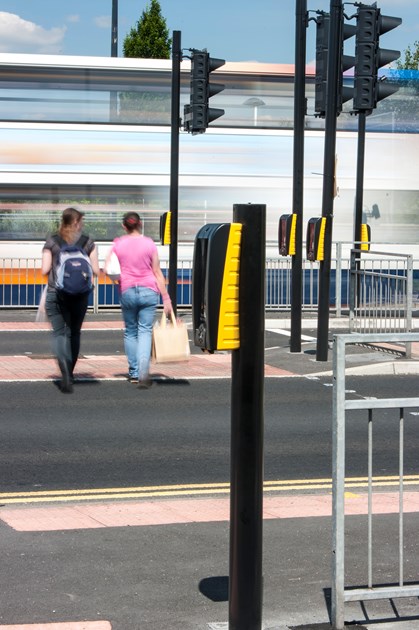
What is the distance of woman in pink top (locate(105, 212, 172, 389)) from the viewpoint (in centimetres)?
1224

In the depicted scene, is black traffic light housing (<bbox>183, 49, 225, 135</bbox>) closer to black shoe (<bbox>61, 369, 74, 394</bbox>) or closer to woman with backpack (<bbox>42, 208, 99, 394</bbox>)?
woman with backpack (<bbox>42, 208, 99, 394</bbox>)

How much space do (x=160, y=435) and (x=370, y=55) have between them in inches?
238

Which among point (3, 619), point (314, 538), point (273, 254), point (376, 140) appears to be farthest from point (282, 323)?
point (3, 619)

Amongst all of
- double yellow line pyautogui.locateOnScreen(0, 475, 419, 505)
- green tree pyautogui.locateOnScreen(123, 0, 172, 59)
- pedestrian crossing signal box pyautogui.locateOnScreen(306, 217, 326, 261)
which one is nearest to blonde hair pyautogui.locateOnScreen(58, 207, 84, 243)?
pedestrian crossing signal box pyautogui.locateOnScreen(306, 217, 326, 261)

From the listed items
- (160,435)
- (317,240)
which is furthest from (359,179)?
(160,435)

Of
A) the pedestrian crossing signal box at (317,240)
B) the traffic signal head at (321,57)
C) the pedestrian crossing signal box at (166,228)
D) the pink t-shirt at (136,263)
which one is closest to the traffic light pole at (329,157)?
the pedestrian crossing signal box at (317,240)

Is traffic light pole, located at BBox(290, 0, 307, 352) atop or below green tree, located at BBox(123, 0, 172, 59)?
below

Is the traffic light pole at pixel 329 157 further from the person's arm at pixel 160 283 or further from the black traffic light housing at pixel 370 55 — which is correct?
the person's arm at pixel 160 283

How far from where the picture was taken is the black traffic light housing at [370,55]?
544 inches

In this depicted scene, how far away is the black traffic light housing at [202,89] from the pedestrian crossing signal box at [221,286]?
46.2 feet

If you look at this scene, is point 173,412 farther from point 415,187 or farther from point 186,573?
point 415,187

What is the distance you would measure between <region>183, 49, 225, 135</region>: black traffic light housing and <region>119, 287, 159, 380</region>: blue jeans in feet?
22.1

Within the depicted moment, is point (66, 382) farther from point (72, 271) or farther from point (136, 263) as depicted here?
point (136, 263)

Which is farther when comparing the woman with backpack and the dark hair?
the dark hair
